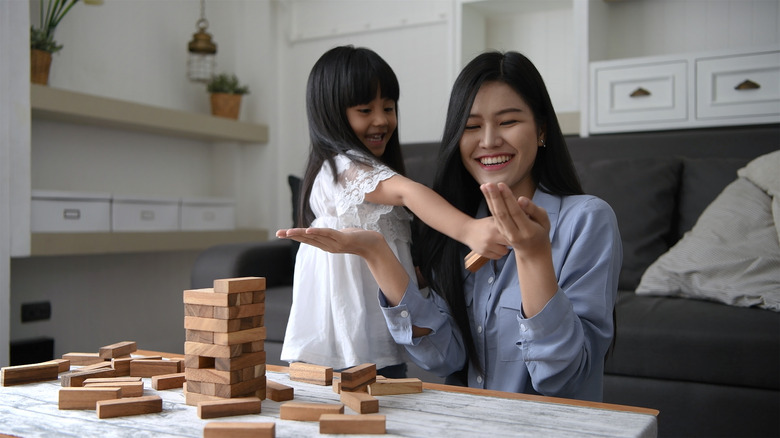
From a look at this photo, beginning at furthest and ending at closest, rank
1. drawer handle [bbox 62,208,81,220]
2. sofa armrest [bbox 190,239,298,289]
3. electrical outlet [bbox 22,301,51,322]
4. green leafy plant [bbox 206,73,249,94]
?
green leafy plant [bbox 206,73,249,94] < electrical outlet [bbox 22,301,51,322] < drawer handle [bbox 62,208,81,220] < sofa armrest [bbox 190,239,298,289]

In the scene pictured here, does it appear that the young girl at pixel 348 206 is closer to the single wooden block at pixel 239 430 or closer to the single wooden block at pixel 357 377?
the single wooden block at pixel 357 377

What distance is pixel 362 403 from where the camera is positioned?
843mm

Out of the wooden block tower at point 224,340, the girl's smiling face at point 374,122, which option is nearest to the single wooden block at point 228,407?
the wooden block tower at point 224,340

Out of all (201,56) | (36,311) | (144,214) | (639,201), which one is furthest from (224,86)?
(639,201)

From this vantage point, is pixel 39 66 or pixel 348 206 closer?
pixel 348 206

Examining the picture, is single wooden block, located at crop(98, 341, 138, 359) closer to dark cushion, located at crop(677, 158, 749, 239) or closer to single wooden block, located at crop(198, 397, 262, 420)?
single wooden block, located at crop(198, 397, 262, 420)

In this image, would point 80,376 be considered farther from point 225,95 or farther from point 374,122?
point 225,95

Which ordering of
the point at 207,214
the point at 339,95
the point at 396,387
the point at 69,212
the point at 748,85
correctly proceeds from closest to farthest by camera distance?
the point at 396,387 < the point at 339,95 < the point at 748,85 < the point at 69,212 < the point at 207,214

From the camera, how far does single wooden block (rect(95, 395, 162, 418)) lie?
84cm

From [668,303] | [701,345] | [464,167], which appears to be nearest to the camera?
[464,167]

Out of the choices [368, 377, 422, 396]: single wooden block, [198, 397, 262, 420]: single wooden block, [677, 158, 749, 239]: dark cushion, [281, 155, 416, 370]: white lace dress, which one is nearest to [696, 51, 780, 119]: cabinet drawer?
[677, 158, 749, 239]: dark cushion

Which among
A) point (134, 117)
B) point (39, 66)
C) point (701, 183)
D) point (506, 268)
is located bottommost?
point (506, 268)

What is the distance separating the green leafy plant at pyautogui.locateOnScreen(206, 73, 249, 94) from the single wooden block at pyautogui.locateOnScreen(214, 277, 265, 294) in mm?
2615

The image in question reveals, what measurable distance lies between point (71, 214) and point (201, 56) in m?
1.10
